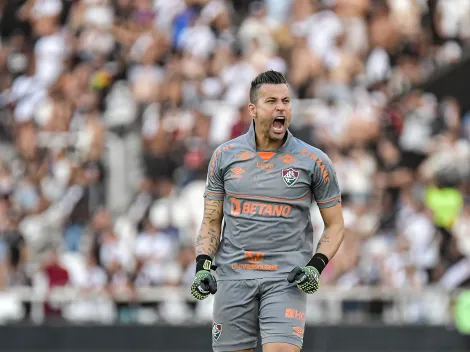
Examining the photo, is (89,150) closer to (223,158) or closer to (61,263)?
(61,263)

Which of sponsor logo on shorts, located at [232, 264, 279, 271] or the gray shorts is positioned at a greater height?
sponsor logo on shorts, located at [232, 264, 279, 271]

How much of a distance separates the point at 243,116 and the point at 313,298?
3025 millimetres

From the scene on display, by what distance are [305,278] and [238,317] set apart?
59cm

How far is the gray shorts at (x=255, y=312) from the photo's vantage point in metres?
8.00

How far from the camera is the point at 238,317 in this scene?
8133 millimetres

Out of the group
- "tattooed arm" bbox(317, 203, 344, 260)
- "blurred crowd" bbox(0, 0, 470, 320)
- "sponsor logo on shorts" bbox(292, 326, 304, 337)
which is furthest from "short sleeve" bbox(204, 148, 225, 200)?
"blurred crowd" bbox(0, 0, 470, 320)

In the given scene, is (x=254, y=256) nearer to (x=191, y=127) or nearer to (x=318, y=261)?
(x=318, y=261)

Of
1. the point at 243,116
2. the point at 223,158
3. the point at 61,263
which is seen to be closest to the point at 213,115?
the point at 243,116

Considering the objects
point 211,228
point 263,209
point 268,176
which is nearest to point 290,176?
point 268,176

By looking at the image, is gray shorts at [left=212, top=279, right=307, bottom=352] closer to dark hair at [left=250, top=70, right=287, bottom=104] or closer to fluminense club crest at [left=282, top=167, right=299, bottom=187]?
fluminense club crest at [left=282, top=167, right=299, bottom=187]

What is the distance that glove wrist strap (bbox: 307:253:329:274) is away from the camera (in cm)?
799

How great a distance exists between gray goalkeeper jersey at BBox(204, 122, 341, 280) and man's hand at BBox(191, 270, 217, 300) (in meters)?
0.18

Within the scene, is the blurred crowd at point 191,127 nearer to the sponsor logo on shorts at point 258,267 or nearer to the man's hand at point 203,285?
the sponsor logo on shorts at point 258,267

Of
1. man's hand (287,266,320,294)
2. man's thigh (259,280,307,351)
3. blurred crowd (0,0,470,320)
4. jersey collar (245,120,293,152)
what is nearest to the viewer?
man's hand (287,266,320,294)
